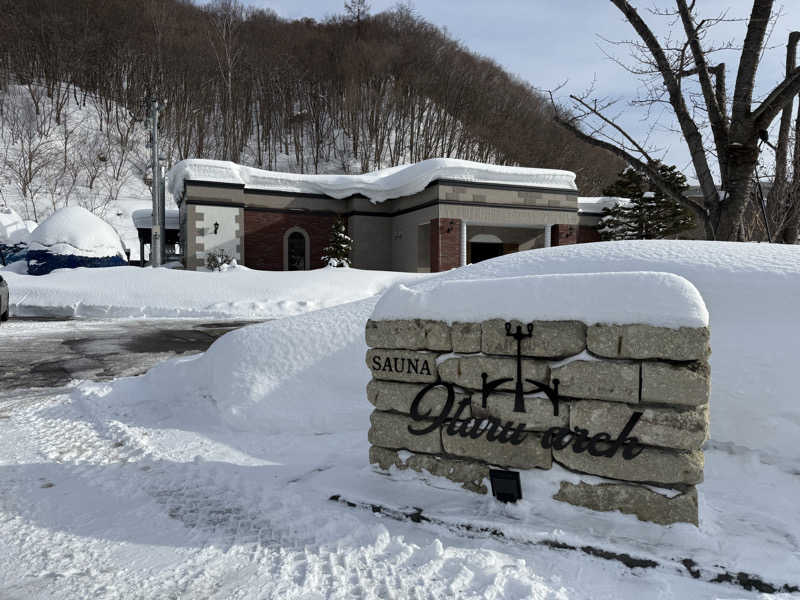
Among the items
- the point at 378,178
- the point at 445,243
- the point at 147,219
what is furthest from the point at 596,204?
the point at 147,219

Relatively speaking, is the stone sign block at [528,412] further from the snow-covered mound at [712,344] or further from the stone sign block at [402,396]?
the snow-covered mound at [712,344]

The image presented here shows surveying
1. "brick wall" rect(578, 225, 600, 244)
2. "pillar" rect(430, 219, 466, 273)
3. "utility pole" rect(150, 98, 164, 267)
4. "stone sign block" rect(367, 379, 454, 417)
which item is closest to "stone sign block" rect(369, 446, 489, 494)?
"stone sign block" rect(367, 379, 454, 417)

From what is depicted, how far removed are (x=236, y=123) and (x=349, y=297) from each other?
38.2 m

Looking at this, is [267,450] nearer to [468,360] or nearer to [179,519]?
[179,519]

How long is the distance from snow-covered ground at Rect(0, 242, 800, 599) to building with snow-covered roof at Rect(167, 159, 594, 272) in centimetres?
1570

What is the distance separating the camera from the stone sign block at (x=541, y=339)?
111 inches

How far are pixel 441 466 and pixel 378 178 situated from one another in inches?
813

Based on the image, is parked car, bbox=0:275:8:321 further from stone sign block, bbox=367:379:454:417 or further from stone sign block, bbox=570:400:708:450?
stone sign block, bbox=570:400:708:450

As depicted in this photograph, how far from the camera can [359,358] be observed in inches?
210

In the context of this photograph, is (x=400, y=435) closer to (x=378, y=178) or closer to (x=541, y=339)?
(x=541, y=339)

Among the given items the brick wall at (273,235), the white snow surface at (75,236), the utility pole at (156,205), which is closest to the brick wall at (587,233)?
the brick wall at (273,235)

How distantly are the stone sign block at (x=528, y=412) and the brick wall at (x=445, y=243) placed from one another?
57.4ft

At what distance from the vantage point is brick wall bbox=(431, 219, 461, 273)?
2042 cm

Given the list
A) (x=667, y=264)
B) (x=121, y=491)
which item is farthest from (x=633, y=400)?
(x=121, y=491)
